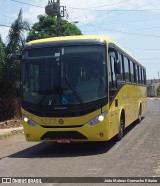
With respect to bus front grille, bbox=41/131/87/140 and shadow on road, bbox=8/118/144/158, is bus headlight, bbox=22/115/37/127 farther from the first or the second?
shadow on road, bbox=8/118/144/158

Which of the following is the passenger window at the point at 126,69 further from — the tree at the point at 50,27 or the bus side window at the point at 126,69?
the tree at the point at 50,27

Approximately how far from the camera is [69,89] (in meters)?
11.6

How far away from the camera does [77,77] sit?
1170 cm

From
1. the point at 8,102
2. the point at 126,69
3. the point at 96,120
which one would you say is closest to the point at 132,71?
the point at 126,69

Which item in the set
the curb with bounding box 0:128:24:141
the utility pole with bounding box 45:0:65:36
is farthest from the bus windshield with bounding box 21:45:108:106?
the utility pole with bounding box 45:0:65:36

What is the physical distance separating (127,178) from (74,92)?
3.87 m

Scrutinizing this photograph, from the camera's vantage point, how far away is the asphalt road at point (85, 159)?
9.03 metres

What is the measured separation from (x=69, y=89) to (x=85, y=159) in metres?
2.00

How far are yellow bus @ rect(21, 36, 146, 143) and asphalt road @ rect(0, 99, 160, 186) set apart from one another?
574 mm

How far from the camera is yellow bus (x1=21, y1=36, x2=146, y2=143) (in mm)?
11516

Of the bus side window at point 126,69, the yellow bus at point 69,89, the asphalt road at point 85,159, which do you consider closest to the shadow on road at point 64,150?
the asphalt road at point 85,159

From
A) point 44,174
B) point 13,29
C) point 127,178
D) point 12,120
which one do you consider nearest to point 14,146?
point 44,174

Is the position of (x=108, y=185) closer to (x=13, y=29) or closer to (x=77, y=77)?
(x=77, y=77)

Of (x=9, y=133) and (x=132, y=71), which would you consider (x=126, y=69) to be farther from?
(x=9, y=133)
